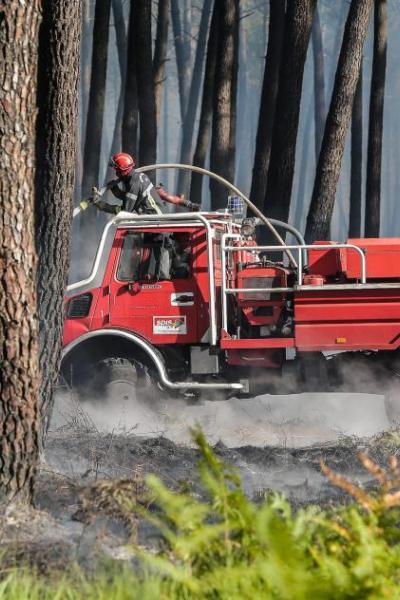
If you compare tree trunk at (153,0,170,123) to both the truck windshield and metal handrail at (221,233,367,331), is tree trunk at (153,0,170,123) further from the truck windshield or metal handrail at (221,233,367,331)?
metal handrail at (221,233,367,331)

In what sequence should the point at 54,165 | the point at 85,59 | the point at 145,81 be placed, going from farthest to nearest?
the point at 85,59 → the point at 145,81 → the point at 54,165

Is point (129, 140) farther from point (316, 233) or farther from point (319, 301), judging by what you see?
point (319, 301)

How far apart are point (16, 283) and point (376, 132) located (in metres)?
18.3

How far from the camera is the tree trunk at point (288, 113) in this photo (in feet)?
55.9

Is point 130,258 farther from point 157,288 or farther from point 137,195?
point 137,195

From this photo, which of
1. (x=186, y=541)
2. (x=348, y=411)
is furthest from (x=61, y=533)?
(x=348, y=411)

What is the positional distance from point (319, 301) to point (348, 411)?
1.37 m

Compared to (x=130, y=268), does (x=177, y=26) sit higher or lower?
higher

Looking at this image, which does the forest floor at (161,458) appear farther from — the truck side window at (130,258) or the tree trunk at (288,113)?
the tree trunk at (288,113)

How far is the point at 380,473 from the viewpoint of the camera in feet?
13.8

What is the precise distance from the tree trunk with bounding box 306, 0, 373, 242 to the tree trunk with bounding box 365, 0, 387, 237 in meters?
5.90

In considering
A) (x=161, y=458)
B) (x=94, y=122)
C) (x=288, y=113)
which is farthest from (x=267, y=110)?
(x=161, y=458)

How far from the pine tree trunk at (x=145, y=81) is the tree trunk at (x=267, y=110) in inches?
69.9

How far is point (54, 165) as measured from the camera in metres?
7.79
